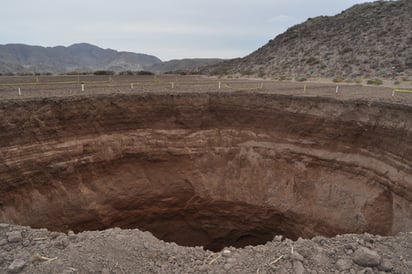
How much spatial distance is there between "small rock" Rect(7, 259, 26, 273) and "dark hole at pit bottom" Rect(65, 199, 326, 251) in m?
8.89

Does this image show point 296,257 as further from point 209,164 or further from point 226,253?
point 209,164

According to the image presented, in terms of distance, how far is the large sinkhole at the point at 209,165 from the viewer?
1077 centimetres

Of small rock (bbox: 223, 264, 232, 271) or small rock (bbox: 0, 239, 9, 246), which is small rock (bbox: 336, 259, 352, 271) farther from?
small rock (bbox: 0, 239, 9, 246)

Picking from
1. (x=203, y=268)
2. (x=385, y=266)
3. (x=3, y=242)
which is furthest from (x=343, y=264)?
(x=3, y=242)

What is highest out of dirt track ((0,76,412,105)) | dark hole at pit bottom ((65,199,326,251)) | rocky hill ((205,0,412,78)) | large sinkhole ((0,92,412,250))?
rocky hill ((205,0,412,78))

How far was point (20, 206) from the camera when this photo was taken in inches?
428

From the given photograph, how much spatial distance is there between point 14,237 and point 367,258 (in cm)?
554

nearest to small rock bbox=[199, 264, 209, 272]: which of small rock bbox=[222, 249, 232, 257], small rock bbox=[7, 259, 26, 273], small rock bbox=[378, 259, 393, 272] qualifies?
small rock bbox=[222, 249, 232, 257]

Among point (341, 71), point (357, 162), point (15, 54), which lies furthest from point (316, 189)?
point (15, 54)

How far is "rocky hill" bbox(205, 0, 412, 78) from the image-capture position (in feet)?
94.5

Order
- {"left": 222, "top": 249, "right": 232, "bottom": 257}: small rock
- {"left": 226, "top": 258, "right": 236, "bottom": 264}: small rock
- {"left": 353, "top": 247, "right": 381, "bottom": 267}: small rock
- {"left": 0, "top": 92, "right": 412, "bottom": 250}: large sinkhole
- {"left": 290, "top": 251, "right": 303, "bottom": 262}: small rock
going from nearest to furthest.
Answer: {"left": 353, "top": 247, "right": 381, "bottom": 267}: small rock, {"left": 290, "top": 251, "right": 303, "bottom": 262}: small rock, {"left": 226, "top": 258, "right": 236, "bottom": 264}: small rock, {"left": 222, "top": 249, "right": 232, "bottom": 257}: small rock, {"left": 0, "top": 92, "right": 412, "bottom": 250}: large sinkhole

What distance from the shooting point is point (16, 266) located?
4.69 metres

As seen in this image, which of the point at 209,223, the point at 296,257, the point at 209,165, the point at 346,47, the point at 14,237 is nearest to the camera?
the point at 296,257

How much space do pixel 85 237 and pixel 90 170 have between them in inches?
287
